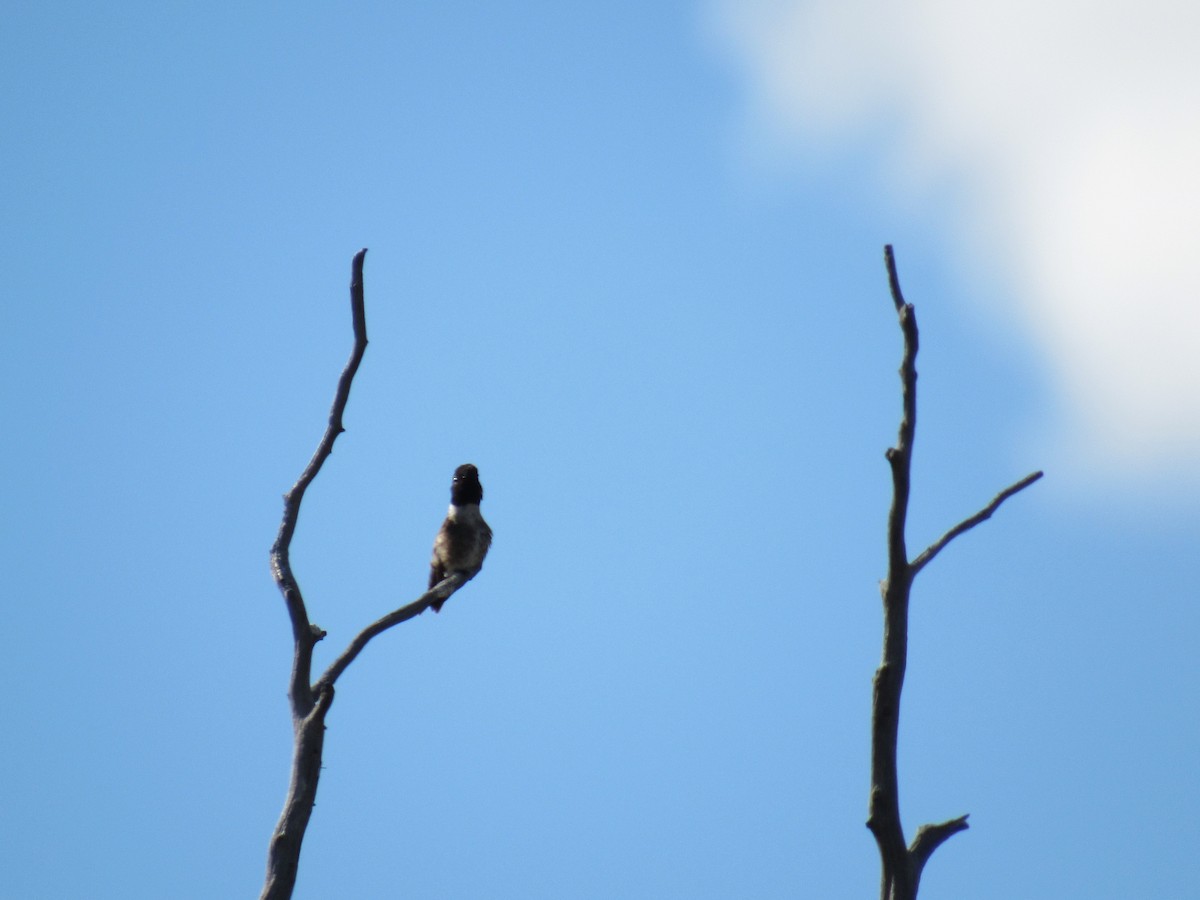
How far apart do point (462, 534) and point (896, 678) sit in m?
6.62

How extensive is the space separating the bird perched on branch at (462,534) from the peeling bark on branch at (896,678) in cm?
621

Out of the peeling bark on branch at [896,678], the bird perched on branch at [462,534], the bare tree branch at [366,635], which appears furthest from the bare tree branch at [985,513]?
the bird perched on branch at [462,534]

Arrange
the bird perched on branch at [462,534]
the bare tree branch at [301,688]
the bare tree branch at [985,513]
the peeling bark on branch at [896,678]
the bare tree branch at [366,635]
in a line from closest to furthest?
1. the peeling bark on branch at [896,678]
2. the bare tree branch at [985,513]
3. the bare tree branch at [301,688]
4. the bare tree branch at [366,635]
5. the bird perched on branch at [462,534]

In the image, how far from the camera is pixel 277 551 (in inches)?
253

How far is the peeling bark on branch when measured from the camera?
4469mm

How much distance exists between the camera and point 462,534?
10.8m

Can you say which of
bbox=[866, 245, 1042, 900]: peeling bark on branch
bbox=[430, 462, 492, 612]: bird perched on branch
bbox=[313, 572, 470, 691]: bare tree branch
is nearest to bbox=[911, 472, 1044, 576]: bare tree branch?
bbox=[866, 245, 1042, 900]: peeling bark on branch

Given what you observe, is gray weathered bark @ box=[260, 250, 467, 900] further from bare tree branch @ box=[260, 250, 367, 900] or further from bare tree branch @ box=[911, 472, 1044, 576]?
bare tree branch @ box=[911, 472, 1044, 576]

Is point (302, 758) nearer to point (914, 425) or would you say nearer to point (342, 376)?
point (342, 376)

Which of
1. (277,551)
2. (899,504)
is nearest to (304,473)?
(277,551)

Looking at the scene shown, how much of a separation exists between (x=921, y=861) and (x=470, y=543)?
21.4 feet

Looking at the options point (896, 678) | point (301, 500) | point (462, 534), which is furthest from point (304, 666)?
point (462, 534)

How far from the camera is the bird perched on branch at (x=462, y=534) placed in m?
10.7

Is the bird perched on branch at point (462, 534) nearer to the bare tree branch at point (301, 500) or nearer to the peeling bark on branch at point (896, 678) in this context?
the bare tree branch at point (301, 500)
